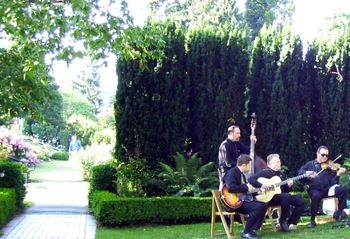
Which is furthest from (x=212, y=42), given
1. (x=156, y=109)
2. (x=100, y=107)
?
(x=100, y=107)

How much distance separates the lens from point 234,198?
9375 mm

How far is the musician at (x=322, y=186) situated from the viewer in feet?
34.2

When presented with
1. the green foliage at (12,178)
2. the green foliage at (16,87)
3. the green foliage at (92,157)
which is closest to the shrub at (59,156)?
the green foliage at (92,157)

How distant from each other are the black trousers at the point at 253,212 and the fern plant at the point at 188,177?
3573mm

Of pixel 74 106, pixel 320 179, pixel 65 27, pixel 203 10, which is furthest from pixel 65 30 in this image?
pixel 74 106

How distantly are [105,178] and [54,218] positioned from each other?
1.86 meters

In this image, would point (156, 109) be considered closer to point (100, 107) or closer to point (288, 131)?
point (288, 131)

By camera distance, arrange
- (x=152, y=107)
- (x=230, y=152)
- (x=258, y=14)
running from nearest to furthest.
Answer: (x=230, y=152) → (x=152, y=107) → (x=258, y=14)

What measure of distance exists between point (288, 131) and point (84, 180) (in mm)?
12656

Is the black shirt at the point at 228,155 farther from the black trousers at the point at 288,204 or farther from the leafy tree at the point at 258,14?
the leafy tree at the point at 258,14

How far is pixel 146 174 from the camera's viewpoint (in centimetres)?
1359

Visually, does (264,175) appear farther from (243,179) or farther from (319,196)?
(319,196)

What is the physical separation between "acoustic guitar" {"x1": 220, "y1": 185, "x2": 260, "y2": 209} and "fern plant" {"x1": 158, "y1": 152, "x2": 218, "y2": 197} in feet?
11.5

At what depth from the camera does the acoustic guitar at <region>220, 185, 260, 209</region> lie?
9328 millimetres
